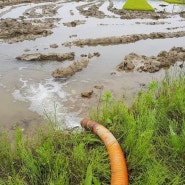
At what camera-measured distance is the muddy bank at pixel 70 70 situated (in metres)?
7.25

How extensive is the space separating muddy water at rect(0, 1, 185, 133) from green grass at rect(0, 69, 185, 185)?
49cm

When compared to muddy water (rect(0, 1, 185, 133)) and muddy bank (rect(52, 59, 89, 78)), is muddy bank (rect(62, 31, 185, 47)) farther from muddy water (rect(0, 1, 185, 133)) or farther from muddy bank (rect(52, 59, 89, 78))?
muddy bank (rect(52, 59, 89, 78))

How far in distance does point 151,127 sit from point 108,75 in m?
3.97

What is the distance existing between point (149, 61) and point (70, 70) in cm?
234

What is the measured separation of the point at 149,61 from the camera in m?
8.34

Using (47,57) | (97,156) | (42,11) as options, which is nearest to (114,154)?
(97,156)

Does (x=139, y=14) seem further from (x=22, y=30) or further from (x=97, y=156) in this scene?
(x=97, y=156)

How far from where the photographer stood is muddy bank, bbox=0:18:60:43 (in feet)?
34.1

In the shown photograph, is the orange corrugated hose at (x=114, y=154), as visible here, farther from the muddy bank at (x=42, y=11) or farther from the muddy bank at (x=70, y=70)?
the muddy bank at (x=42, y=11)

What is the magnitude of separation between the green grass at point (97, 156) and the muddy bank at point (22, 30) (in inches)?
274

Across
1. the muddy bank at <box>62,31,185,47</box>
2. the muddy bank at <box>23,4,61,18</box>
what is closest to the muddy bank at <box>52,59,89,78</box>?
the muddy bank at <box>62,31,185,47</box>

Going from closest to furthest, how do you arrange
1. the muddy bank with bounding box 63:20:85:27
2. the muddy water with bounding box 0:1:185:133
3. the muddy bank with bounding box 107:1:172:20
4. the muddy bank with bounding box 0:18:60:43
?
the muddy water with bounding box 0:1:185:133, the muddy bank with bounding box 0:18:60:43, the muddy bank with bounding box 63:20:85:27, the muddy bank with bounding box 107:1:172:20

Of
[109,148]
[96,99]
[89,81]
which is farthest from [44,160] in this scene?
[89,81]

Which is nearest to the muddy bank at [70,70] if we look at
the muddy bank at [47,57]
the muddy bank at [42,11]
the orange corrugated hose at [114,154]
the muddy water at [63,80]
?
the muddy water at [63,80]
